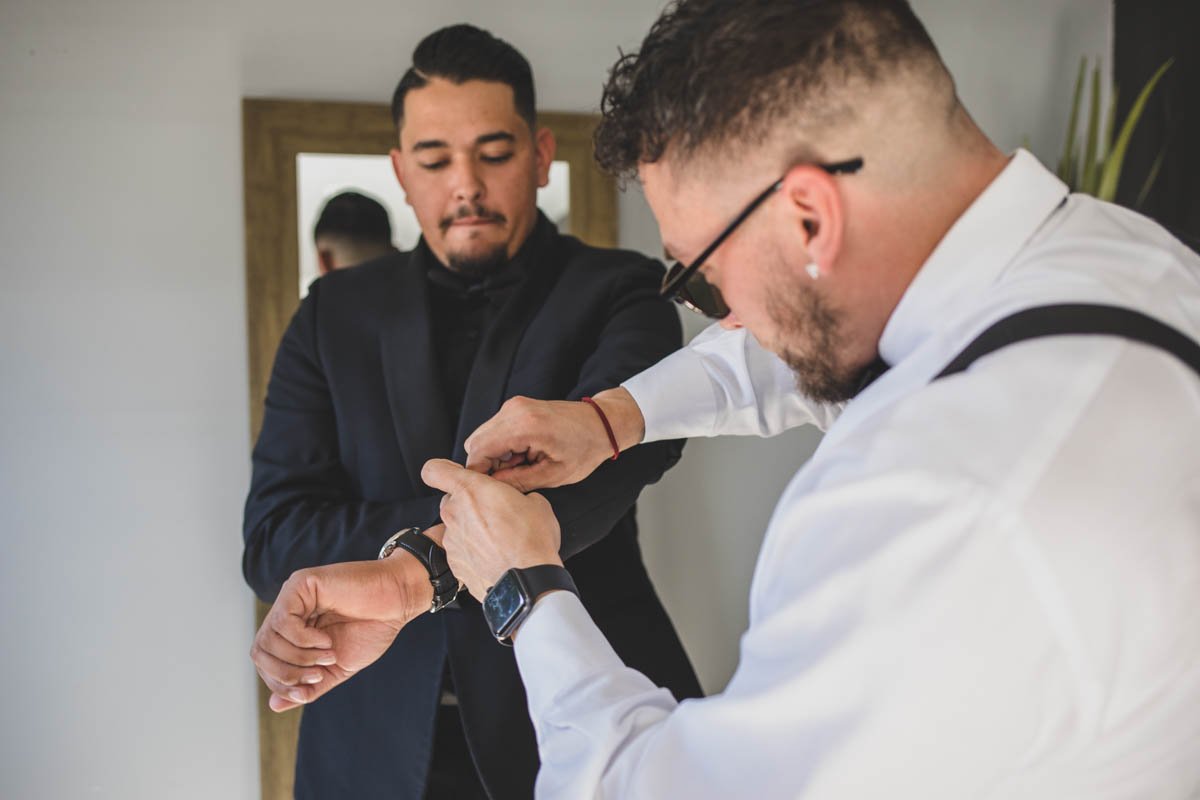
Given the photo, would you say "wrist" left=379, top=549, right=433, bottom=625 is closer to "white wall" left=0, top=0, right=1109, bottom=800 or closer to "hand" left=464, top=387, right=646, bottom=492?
"hand" left=464, top=387, right=646, bottom=492

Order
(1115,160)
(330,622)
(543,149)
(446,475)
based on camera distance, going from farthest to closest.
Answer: (1115,160) < (543,149) < (330,622) < (446,475)

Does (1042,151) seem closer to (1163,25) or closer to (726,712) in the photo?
(1163,25)

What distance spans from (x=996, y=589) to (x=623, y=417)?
0.86 meters

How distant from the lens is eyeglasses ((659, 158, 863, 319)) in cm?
94

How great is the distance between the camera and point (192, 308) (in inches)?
101

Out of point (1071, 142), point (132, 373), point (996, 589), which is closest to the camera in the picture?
point (996, 589)

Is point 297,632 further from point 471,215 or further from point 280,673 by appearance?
point 471,215

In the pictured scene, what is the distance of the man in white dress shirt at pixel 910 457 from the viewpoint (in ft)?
2.48

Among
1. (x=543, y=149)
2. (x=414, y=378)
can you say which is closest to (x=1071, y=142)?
(x=543, y=149)

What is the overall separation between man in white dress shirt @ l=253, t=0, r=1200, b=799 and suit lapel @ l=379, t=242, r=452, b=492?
71 cm

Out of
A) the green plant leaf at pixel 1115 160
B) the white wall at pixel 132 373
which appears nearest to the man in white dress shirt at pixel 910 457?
the white wall at pixel 132 373

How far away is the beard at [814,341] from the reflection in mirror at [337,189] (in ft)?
5.35

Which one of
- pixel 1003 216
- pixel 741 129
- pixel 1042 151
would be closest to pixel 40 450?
pixel 741 129

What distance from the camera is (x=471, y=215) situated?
184 cm
